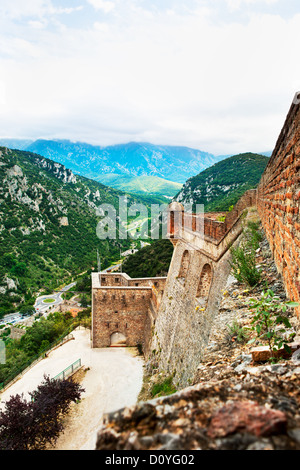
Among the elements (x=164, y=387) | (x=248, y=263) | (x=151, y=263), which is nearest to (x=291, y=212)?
(x=248, y=263)

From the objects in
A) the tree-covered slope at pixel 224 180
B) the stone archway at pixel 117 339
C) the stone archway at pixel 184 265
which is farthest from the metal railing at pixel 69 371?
the tree-covered slope at pixel 224 180

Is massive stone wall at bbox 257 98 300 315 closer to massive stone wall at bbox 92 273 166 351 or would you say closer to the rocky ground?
the rocky ground

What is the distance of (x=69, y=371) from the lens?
1523cm

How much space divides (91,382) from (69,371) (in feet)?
5.14

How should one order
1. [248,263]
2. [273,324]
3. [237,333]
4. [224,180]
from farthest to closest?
[224,180], [248,263], [237,333], [273,324]

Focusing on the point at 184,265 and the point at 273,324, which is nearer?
the point at 273,324

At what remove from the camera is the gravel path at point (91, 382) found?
36.4ft

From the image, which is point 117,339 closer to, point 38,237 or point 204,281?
point 204,281

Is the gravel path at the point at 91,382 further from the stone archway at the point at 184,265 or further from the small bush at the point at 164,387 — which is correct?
the stone archway at the point at 184,265

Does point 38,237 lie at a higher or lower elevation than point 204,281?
lower

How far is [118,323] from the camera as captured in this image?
18062 mm

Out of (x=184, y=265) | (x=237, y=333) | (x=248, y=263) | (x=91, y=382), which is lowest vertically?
(x=91, y=382)

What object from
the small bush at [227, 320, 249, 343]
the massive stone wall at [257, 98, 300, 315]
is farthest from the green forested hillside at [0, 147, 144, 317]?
the massive stone wall at [257, 98, 300, 315]

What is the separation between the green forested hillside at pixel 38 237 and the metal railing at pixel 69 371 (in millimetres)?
36898
